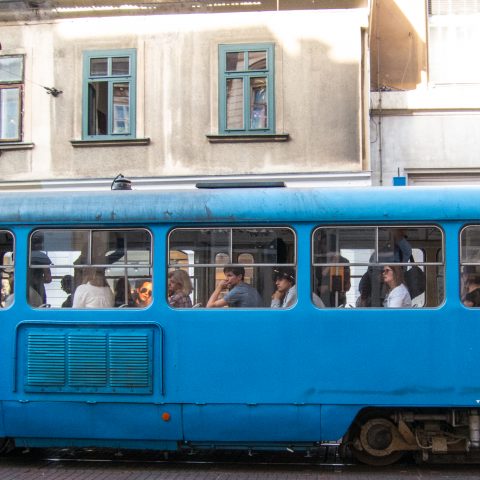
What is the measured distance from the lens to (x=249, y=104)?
42.3 feet

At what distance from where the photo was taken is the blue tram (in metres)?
6.28

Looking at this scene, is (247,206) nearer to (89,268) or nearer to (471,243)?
(89,268)

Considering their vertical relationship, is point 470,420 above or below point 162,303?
below

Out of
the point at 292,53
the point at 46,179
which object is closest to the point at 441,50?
the point at 292,53

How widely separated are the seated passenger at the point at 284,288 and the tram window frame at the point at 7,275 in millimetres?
2488

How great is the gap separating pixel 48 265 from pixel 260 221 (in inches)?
81.1

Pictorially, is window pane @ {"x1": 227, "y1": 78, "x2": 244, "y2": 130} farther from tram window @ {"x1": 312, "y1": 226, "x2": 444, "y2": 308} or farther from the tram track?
the tram track

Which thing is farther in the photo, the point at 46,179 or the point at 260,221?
the point at 46,179

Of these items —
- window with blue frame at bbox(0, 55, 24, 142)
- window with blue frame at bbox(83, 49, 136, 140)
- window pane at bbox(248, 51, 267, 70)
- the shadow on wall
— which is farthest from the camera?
window with blue frame at bbox(0, 55, 24, 142)

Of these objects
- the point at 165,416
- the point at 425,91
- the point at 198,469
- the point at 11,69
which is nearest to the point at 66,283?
the point at 165,416

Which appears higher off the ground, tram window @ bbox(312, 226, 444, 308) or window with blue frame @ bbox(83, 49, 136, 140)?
window with blue frame @ bbox(83, 49, 136, 140)

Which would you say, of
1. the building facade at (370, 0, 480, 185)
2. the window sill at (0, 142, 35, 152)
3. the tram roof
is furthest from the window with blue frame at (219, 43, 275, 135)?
the tram roof

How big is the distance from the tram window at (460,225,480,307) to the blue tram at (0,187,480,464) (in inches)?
0.5

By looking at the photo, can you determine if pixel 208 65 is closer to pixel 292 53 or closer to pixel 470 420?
pixel 292 53
